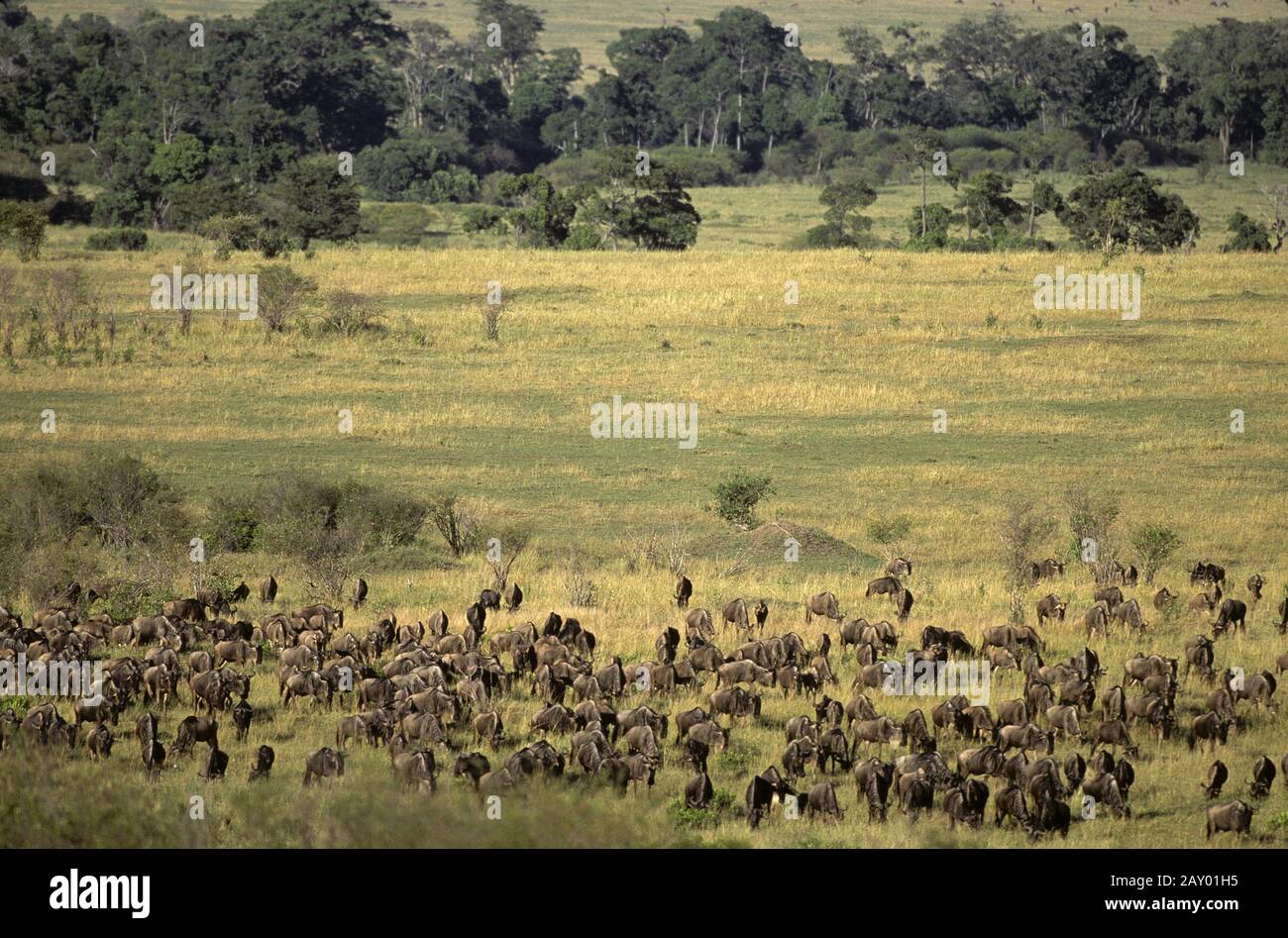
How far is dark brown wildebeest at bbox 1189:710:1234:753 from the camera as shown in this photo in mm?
15164

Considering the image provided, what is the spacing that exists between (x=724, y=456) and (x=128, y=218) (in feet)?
141

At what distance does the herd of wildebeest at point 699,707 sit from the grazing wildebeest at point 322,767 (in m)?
0.02

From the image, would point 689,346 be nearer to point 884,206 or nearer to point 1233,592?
point 1233,592

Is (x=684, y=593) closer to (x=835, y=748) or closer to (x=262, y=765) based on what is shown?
(x=835, y=748)

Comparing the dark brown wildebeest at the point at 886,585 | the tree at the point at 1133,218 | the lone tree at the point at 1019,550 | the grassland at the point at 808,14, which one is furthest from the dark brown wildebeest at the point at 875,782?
the grassland at the point at 808,14

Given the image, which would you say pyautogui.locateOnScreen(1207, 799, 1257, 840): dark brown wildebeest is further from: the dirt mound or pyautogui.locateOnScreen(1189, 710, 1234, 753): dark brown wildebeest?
the dirt mound

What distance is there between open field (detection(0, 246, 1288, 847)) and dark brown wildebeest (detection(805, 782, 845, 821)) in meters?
0.19

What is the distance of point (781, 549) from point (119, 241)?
41911 mm

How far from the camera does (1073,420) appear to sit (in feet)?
116

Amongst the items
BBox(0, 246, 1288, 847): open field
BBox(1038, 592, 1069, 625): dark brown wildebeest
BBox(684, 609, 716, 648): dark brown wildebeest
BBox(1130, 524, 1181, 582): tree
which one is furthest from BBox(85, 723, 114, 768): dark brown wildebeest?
BBox(1130, 524, 1181, 582): tree
